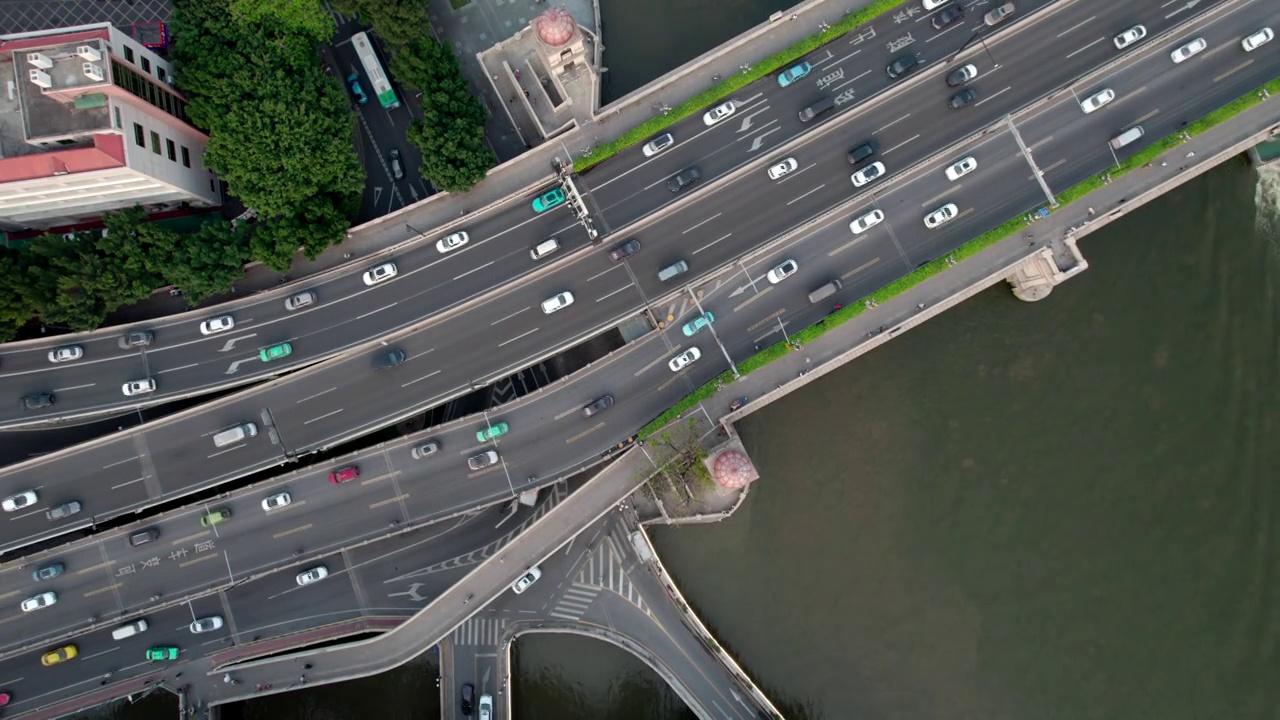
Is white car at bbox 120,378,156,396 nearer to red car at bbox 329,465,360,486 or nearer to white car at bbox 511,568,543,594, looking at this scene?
red car at bbox 329,465,360,486

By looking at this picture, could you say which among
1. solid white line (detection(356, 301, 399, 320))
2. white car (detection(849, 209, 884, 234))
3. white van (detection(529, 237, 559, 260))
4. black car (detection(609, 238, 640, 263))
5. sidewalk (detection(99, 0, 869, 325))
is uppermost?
sidewalk (detection(99, 0, 869, 325))

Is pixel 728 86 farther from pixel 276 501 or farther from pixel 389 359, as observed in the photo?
pixel 276 501

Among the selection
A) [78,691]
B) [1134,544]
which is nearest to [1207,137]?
[1134,544]

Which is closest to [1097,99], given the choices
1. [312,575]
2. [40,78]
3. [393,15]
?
[393,15]

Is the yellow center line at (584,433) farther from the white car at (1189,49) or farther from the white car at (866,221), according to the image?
the white car at (1189,49)

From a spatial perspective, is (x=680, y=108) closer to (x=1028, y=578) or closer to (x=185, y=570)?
(x=1028, y=578)

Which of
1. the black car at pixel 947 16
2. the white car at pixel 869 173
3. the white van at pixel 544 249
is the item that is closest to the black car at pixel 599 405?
the white van at pixel 544 249

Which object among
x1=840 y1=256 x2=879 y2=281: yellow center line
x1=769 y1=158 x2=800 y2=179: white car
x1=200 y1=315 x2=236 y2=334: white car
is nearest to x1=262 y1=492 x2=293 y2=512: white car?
x1=200 y1=315 x2=236 y2=334: white car
